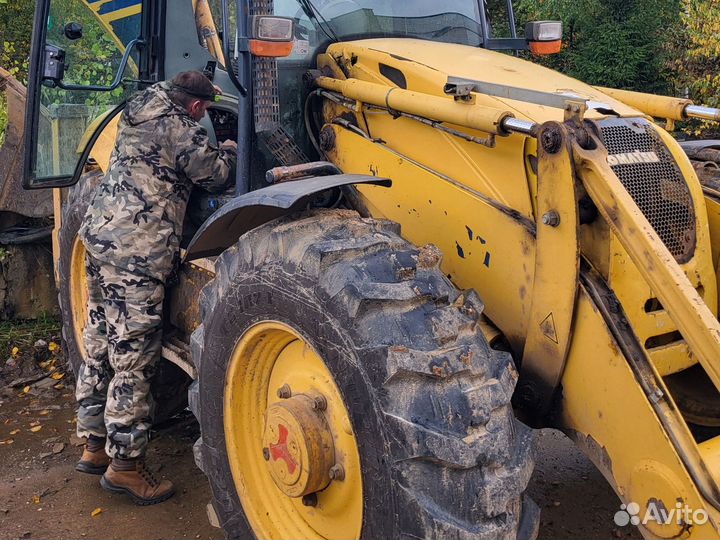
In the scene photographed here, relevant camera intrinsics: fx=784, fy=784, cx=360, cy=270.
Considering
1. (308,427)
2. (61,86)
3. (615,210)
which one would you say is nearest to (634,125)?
(615,210)

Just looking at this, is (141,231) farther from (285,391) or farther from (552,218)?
(552,218)

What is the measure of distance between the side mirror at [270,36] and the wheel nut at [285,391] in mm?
1372

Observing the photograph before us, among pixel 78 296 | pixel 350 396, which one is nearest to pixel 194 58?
pixel 78 296

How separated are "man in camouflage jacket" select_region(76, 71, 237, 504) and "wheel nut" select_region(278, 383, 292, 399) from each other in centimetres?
125

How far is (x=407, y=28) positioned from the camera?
4188mm

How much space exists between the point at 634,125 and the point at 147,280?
2.46m

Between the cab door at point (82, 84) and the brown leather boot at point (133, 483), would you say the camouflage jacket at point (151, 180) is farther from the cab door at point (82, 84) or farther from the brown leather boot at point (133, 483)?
the brown leather boot at point (133, 483)

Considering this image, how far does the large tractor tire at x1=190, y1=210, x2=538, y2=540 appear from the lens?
2.45 meters

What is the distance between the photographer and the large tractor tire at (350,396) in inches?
96.5

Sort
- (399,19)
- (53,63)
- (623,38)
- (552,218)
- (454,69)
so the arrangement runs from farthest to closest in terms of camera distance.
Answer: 1. (623,38)
2. (53,63)
3. (399,19)
4. (454,69)
5. (552,218)

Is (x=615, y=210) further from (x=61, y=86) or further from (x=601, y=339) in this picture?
(x=61, y=86)

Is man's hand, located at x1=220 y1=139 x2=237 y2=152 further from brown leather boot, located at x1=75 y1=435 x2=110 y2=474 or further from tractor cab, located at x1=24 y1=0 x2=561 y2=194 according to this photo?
brown leather boot, located at x1=75 y1=435 x2=110 y2=474

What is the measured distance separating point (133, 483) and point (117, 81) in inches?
91.7

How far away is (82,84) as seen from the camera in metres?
4.75
